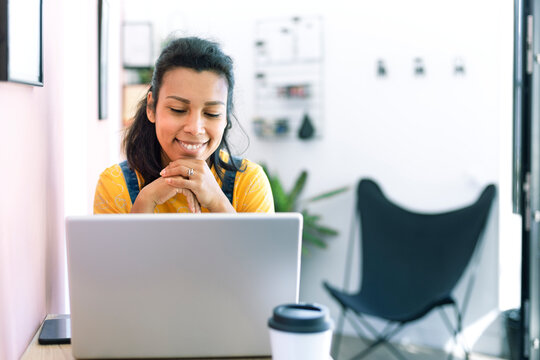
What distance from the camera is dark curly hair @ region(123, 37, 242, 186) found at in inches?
63.9

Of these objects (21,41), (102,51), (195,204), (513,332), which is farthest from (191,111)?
(513,332)

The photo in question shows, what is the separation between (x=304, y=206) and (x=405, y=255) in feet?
2.43

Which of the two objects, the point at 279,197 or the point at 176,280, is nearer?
the point at 176,280

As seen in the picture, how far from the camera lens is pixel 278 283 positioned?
1.09m

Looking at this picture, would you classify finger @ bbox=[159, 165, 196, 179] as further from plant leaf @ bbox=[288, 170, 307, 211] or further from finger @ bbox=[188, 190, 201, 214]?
plant leaf @ bbox=[288, 170, 307, 211]

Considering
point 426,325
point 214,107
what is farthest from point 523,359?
point 214,107

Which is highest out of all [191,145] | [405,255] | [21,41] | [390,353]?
[21,41]

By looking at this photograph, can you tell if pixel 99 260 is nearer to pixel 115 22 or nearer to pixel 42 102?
pixel 42 102

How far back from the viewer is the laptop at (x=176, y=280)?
3.45 ft

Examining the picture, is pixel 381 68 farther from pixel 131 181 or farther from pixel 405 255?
pixel 131 181

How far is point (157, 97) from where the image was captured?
1.69 meters

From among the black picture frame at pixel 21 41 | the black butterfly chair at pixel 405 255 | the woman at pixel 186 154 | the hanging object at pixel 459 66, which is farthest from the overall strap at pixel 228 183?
the hanging object at pixel 459 66

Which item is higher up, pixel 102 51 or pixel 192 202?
pixel 102 51

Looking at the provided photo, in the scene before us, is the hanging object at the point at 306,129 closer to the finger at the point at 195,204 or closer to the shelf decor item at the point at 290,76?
the shelf decor item at the point at 290,76
